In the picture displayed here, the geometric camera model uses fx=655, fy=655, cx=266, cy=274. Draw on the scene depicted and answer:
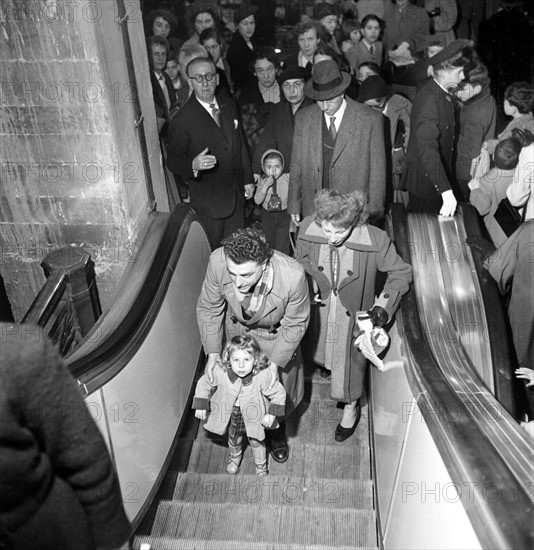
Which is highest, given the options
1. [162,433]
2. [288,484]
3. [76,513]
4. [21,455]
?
[21,455]

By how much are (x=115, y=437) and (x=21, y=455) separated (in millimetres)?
1512

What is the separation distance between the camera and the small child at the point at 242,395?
11.5 feet

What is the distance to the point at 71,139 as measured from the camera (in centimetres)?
399

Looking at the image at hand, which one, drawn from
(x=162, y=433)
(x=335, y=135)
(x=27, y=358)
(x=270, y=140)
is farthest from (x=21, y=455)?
(x=270, y=140)

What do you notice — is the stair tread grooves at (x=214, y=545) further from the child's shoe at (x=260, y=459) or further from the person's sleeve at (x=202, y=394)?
the person's sleeve at (x=202, y=394)

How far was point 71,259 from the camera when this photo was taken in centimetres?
409

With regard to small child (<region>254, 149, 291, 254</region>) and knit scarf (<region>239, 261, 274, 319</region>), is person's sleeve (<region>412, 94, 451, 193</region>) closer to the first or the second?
small child (<region>254, 149, 291, 254</region>)

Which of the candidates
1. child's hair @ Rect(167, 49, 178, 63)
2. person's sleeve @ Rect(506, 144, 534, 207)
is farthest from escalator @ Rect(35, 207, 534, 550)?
child's hair @ Rect(167, 49, 178, 63)

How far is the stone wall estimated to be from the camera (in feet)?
12.1

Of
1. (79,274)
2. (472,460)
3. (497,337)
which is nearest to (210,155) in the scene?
(79,274)

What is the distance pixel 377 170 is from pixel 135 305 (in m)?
2.13

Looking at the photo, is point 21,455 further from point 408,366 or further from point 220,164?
point 220,164

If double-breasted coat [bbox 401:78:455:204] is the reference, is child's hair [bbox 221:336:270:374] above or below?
below

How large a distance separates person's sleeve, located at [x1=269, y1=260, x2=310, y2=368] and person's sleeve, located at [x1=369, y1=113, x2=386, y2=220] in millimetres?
1401
